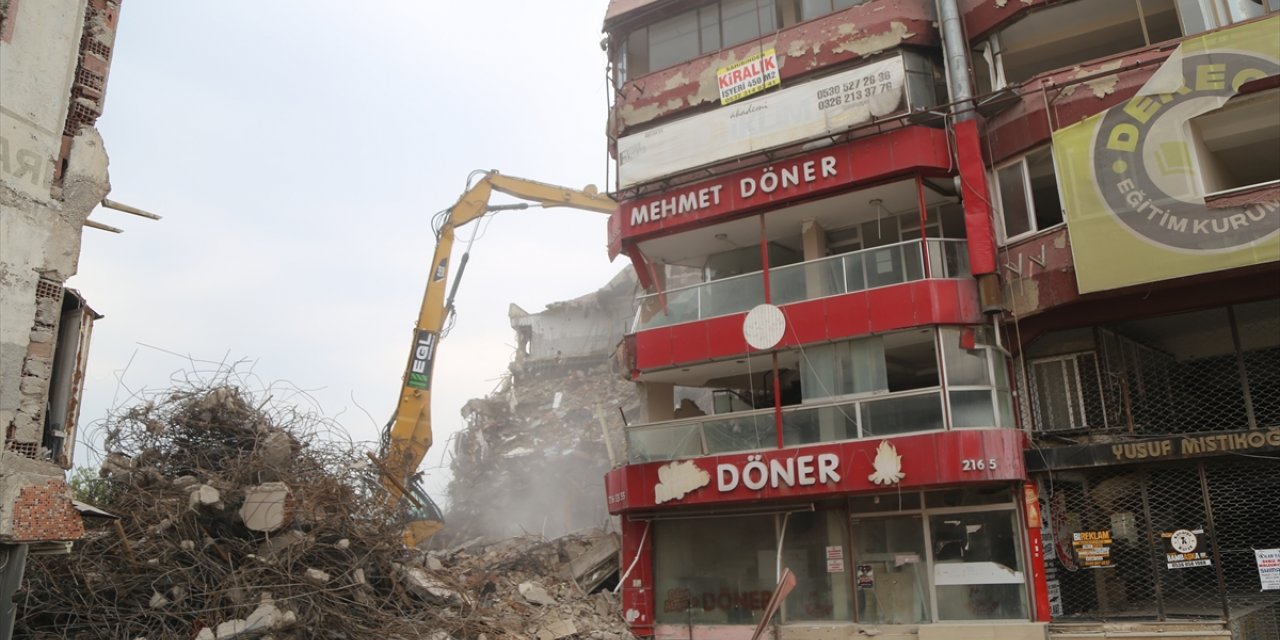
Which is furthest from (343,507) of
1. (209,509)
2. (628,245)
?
(628,245)

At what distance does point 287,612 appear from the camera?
12969 mm

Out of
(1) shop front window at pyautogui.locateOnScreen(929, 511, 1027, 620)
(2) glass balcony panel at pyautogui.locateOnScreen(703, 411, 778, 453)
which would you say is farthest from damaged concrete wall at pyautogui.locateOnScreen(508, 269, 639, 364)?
(1) shop front window at pyautogui.locateOnScreen(929, 511, 1027, 620)

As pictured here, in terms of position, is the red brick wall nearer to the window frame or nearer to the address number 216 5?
the address number 216 5

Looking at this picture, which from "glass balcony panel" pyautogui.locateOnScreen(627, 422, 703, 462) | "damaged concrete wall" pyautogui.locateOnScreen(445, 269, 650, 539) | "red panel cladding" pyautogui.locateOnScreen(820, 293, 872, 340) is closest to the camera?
"red panel cladding" pyautogui.locateOnScreen(820, 293, 872, 340)

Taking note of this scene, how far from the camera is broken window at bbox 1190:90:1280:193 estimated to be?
15141 mm

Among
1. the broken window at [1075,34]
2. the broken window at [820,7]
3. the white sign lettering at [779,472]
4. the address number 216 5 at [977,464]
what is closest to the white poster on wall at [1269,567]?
the address number 216 5 at [977,464]

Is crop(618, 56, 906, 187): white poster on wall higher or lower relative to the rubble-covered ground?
higher

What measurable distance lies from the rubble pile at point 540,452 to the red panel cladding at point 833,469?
905 centimetres

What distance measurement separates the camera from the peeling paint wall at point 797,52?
19.0 meters

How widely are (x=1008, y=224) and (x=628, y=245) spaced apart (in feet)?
27.6

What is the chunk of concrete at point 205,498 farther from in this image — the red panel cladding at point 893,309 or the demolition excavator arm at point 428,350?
the red panel cladding at point 893,309

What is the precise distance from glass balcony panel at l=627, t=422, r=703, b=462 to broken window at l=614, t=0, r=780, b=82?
29.1 ft

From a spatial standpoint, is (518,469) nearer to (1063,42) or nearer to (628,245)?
(628,245)

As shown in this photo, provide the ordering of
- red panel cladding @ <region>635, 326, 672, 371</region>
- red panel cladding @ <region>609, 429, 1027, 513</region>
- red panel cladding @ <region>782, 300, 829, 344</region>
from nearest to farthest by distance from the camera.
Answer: red panel cladding @ <region>609, 429, 1027, 513</region>, red panel cladding @ <region>782, 300, 829, 344</region>, red panel cladding @ <region>635, 326, 672, 371</region>
